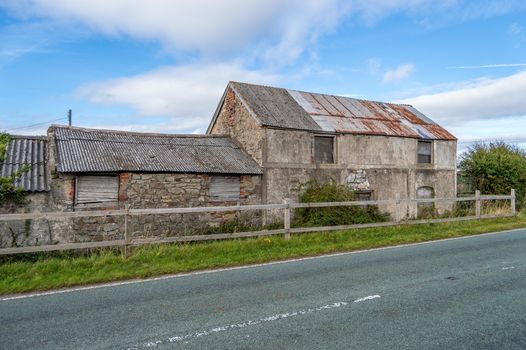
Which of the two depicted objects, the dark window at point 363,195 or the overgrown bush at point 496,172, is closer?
the dark window at point 363,195

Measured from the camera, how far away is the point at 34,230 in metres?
12.0

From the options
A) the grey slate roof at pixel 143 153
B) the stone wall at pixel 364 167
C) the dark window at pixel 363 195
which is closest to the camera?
the grey slate roof at pixel 143 153

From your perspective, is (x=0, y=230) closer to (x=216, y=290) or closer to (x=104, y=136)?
(x=104, y=136)

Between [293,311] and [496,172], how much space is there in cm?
2159

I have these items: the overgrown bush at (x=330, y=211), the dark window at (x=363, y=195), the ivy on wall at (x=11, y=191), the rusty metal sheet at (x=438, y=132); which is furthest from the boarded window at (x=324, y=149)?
the ivy on wall at (x=11, y=191)

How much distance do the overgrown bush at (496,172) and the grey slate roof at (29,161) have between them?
71.6 feet

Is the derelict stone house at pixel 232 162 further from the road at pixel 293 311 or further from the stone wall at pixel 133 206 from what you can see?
the road at pixel 293 311

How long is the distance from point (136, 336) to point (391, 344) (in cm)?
283

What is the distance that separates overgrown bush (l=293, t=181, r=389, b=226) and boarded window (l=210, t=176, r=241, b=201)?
8.55ft

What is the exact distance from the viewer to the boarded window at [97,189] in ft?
43.1

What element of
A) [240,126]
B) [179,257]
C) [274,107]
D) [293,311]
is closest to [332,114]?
[274,107]

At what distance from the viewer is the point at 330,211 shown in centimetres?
1490

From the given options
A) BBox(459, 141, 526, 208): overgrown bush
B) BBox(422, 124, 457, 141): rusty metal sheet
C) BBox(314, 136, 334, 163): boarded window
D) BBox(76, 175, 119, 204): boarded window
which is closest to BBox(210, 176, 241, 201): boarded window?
BBox(76, 175, 119, 204): boarded window

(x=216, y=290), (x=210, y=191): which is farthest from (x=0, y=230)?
(x=216, y=290)
